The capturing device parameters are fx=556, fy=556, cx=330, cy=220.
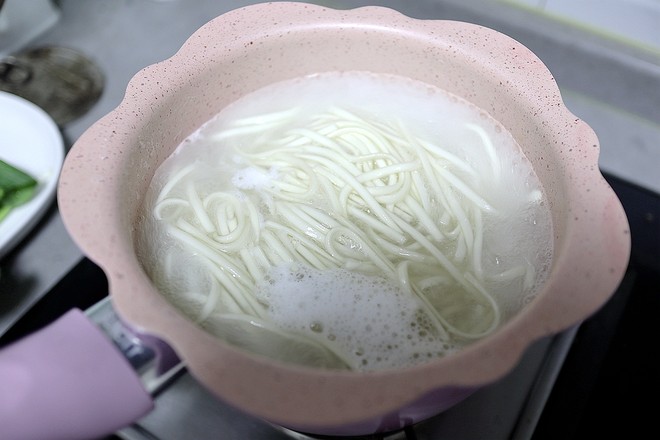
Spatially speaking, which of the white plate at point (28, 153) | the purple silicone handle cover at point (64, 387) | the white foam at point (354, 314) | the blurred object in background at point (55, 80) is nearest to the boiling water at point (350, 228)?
the white foam at point (354, 314)

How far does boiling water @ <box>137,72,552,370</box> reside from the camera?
0.51m

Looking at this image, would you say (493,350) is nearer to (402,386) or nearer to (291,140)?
(402,386)

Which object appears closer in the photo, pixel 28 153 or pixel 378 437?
pixel 378 437

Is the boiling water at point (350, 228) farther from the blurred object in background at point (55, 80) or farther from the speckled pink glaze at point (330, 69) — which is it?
the blurred object in background at point (55, 80)

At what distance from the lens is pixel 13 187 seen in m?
0.71

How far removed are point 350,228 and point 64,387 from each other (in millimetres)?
304

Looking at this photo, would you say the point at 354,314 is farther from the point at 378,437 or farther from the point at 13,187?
the point at 13,187

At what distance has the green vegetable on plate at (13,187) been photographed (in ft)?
2.33

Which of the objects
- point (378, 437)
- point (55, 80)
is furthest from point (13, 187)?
point (378, 437)

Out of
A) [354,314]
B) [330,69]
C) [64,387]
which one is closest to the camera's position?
[64,387]

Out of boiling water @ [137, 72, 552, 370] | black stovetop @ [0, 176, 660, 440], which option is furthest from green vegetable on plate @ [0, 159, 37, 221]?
boiling water @ [137, 72, 552, 370]

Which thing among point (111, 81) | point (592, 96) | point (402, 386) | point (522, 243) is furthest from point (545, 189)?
point (111, 81)

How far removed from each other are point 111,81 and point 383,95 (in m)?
0.51

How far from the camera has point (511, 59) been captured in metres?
0.55
